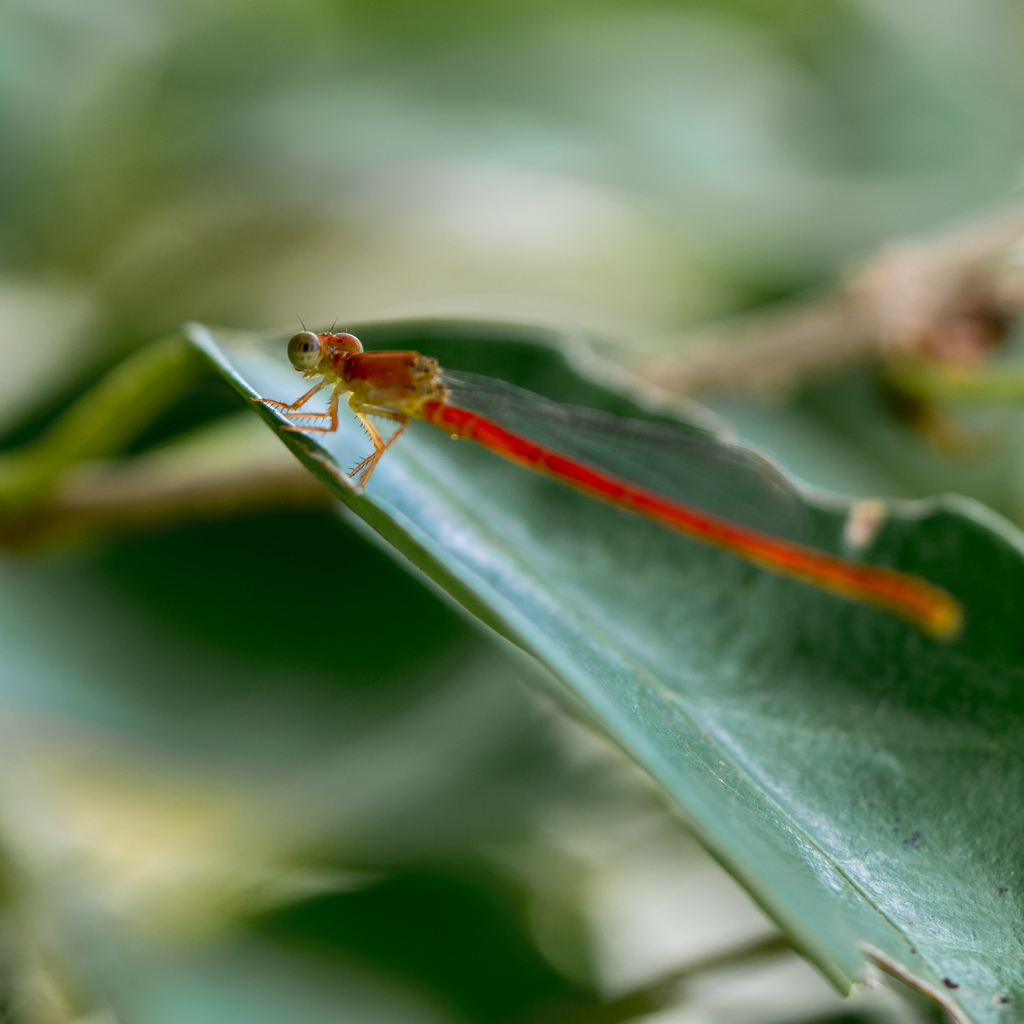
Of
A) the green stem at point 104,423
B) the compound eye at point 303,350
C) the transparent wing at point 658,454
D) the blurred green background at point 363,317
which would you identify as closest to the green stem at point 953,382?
the blurred green background at point 363,317

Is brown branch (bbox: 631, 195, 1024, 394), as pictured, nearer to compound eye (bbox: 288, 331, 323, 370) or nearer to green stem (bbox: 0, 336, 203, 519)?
compound eye (bbox: 288, 331, 323, 370)

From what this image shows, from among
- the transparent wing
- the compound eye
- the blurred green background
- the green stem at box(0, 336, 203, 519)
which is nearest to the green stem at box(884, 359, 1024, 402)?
the blurred green background

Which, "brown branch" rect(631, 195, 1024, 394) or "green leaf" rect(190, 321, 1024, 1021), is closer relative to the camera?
"green leaf" rect(190, 321, 1024, 1021)

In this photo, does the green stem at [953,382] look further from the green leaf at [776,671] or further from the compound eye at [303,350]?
the compound eye at [303,350]

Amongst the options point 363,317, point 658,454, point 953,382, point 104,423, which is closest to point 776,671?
point 658,454

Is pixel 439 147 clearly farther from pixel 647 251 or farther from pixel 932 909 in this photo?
pixel 932 909

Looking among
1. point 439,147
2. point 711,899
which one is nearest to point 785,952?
point 711,899
